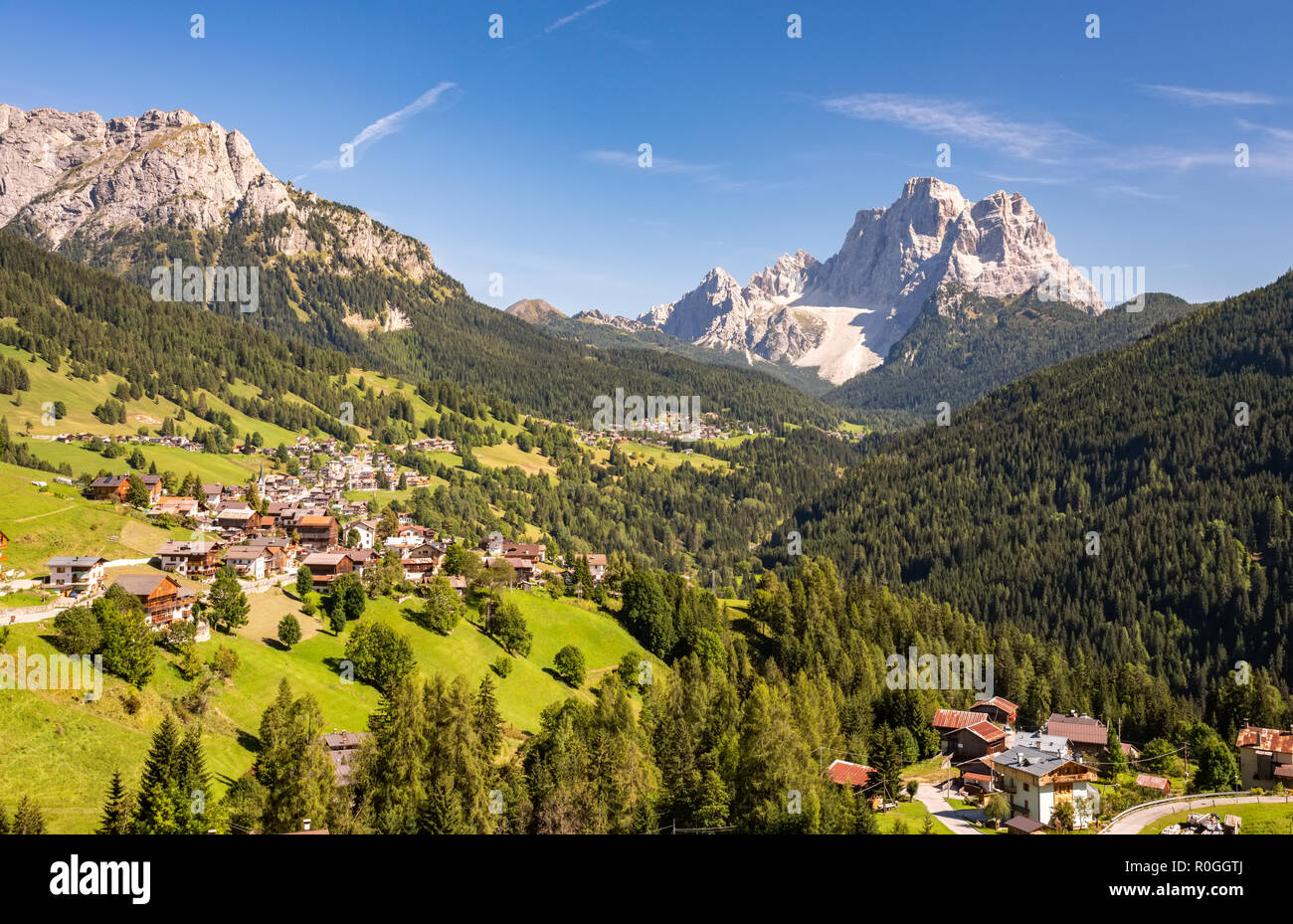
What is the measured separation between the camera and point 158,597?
8050cm

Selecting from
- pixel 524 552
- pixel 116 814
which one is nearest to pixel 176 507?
pixel 524 552

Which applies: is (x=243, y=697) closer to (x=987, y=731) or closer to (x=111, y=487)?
(x=111, y=487)

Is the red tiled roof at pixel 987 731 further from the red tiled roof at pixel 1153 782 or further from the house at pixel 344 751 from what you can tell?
the house at pixel 344 751

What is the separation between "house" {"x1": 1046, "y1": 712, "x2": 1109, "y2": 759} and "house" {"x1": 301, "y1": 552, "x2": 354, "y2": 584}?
8413 cm

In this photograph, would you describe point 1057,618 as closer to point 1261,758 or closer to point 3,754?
point 1261,758

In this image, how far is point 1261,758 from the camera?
83062mm

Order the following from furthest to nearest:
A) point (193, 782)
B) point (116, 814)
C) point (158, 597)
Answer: point (158, 597) → point (193, 782) → point (116, 814)

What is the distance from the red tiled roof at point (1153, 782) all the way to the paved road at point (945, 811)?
18319mm

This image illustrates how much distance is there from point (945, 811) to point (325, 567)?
74.6 meters

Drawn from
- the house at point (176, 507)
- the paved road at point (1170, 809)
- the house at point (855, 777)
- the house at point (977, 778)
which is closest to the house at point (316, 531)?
A: the house at point (176, 507)

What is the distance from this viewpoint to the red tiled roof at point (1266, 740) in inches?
3236

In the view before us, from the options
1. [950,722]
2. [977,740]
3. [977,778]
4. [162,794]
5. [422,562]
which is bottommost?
[977,778]
